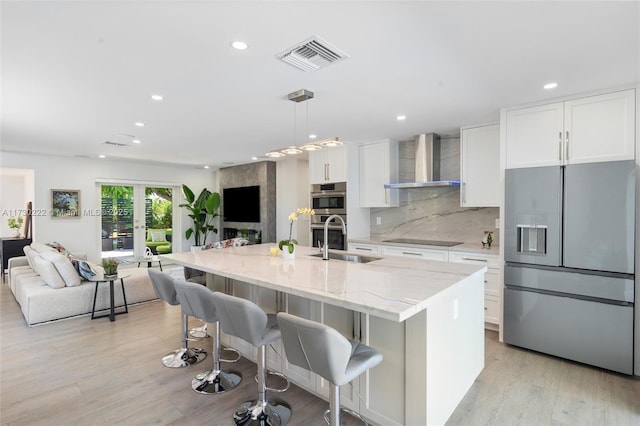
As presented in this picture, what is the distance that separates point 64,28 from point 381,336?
2.62 metres

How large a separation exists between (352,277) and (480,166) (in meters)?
2.74

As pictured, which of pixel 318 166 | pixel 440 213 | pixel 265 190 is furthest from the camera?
pixel 265 190

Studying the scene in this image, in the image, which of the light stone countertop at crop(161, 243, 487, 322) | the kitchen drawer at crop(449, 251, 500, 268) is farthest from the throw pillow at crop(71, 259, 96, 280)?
the kitchen drawer at crop(449, 251, 500, 268)

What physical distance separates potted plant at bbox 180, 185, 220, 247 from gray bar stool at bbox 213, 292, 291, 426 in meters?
6.32

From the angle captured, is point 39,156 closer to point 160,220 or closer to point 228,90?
point 160,220

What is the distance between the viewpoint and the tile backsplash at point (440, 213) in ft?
14.8

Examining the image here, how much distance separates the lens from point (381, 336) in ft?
6.72

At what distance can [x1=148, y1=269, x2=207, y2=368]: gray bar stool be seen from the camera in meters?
2.88

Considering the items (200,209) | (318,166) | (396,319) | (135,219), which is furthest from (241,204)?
(396,319)

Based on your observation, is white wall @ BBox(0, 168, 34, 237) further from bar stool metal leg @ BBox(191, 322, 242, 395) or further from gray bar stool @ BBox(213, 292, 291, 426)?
gray bar stool @ BBox(213, 292, 291, 426)

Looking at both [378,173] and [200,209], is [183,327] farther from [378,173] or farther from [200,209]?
[200,209]

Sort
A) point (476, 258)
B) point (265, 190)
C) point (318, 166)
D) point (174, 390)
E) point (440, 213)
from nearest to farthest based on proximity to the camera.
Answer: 1. point (174, 390)
2. point (476, 258)
3. point (440, 213)
4. point (318, 166)
5. point (265, 190)

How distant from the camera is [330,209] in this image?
5352 mm

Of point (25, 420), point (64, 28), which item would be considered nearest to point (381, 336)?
point (25, 420)
